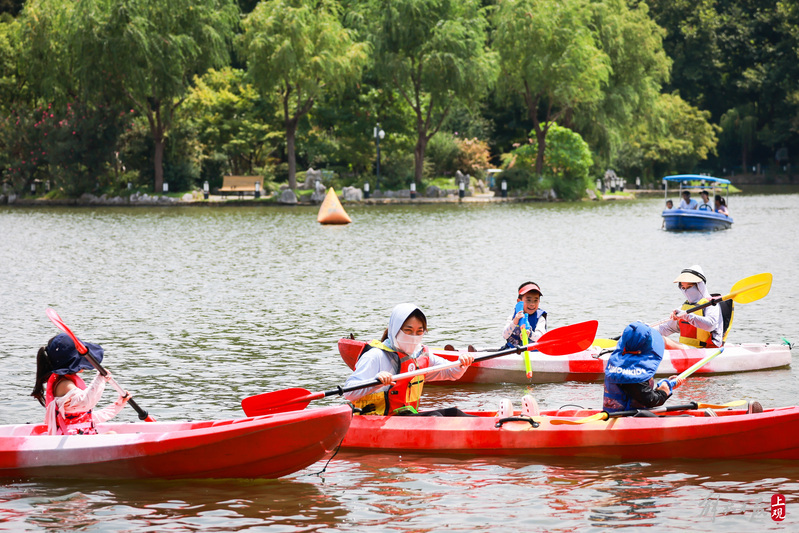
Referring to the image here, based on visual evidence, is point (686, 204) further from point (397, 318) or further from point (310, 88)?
point (397, 318)

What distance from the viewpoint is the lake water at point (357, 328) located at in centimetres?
680

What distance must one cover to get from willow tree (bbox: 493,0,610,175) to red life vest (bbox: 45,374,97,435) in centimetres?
4264

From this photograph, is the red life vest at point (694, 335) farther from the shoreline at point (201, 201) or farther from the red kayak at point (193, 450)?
the shoreline at point (201, 201)

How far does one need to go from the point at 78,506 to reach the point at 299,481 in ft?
5.22

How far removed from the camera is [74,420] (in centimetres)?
731

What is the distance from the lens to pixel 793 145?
243 feet

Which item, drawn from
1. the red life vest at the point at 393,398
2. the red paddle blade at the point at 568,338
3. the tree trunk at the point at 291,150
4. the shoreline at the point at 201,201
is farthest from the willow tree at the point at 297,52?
the red life vest at the point at 393,398

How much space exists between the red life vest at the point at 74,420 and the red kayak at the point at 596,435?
6.57 ft

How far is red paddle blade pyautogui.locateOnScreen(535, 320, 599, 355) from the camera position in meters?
8.43

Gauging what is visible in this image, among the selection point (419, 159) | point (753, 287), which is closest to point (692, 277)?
point (753, 287)

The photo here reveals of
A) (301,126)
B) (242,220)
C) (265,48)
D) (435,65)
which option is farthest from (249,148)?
(242,220)

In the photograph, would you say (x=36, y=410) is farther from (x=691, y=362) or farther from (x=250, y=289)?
(x=250, y=289)

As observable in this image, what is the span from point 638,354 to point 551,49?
42.8 meters

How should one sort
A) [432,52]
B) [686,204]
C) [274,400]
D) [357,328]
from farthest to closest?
[432,52] < [686,204] < [357,328] < [274,400]
